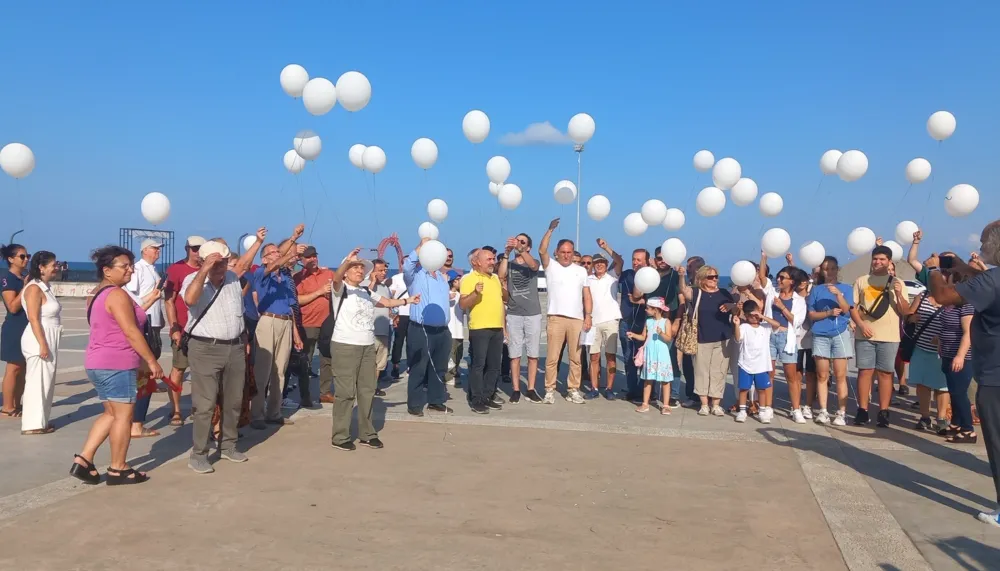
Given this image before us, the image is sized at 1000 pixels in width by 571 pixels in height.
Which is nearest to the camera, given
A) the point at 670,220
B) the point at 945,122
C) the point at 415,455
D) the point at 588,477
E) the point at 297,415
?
the point at 588,477

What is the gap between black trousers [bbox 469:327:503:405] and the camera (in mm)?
8266

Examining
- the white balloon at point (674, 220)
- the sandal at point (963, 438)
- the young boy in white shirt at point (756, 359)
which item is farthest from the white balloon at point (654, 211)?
the sandal at point (963, 438)

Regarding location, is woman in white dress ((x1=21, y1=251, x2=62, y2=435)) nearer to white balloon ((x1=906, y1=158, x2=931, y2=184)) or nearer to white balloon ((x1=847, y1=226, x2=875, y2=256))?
white balloon ((x1=847, y1=226, x2=875, y2=256))

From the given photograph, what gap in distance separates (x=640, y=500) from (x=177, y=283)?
15.8 feet

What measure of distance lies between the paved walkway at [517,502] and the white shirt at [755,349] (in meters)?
0.76

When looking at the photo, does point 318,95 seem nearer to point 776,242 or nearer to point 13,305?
point 13,305

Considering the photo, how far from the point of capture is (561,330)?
9.00 m

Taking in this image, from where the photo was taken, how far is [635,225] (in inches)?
395

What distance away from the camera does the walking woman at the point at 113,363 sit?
5.13 metres

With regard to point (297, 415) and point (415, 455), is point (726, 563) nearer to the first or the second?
point (415, 455)

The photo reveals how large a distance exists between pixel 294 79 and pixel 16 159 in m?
4.08

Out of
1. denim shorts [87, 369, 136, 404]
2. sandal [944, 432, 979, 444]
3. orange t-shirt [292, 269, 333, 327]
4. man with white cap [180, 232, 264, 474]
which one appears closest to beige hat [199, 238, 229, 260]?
man with white cap [180, 232, 264, 474]

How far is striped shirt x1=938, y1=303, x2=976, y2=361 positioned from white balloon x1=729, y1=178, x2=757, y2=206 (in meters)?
2.85

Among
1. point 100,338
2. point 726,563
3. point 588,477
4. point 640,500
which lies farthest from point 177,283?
point 726,563
